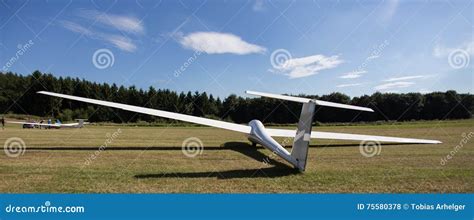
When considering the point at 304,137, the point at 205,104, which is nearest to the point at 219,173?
the point at 304,137

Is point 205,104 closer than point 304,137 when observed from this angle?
No

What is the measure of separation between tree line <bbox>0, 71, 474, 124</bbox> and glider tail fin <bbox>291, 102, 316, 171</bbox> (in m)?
23.1

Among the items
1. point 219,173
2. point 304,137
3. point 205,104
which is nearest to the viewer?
point 304,137

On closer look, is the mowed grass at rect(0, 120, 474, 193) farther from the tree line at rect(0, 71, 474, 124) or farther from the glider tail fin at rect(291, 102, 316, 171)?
the tree line at rect(0, 71, 474, 124)

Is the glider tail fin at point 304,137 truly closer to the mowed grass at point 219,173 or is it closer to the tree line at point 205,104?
the mowed grass at point 219,173

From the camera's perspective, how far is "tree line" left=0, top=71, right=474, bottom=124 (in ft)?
107

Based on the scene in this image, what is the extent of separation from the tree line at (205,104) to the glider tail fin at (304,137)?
75.9ft

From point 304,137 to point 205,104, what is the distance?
2468 centimetres

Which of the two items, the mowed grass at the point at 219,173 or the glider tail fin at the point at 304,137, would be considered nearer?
the mowed grass at the point at 219,173

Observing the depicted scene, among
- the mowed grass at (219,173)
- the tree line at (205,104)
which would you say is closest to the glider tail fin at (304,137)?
the mowed grass at (219,173)

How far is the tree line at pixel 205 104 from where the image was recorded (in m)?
32.6

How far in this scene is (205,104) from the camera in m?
31.9

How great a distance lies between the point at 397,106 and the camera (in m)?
40.5

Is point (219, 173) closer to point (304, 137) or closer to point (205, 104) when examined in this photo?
point (304, 137)
